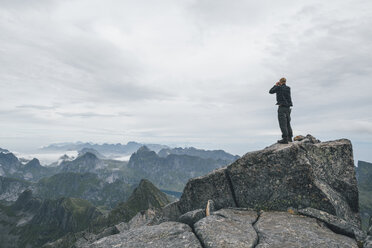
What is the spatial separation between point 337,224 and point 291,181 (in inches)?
149

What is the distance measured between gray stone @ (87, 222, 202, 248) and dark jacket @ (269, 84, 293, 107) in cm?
1430

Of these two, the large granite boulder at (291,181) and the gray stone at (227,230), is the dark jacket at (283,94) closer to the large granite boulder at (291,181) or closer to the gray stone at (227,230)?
the large granite boulder at (291,181)

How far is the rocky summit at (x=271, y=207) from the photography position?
1194 cm

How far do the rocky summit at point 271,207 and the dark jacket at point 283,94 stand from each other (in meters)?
4.77

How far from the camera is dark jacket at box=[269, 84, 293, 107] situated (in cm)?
2030

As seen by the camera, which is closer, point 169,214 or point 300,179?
point 300,179

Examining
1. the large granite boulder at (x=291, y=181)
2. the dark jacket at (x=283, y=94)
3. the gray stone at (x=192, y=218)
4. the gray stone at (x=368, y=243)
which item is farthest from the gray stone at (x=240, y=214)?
the dark jacket at (x=283, y=94)

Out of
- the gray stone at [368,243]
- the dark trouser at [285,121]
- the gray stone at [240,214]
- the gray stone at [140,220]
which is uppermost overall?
the dark trouser at [285,121]

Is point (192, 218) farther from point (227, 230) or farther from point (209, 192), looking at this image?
point (209, 192)

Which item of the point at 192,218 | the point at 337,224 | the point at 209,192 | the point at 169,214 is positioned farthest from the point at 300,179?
the point at 169,214

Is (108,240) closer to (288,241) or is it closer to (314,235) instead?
(288,241)

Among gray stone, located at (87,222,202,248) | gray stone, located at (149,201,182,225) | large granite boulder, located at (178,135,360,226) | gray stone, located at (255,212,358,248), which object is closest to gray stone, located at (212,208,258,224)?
gray stone, located at (255,212,358,248)

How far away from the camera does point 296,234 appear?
1187 cm

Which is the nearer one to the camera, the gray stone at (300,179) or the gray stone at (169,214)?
the gray stone at (300,179)
